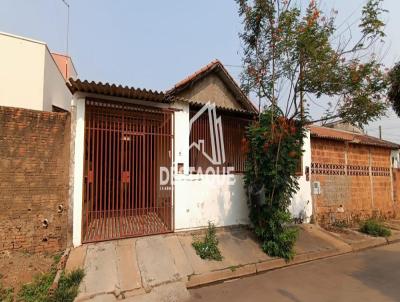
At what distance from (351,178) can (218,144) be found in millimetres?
6447

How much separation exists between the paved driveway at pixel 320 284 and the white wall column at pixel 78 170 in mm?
2507

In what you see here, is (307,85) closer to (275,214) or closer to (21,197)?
(275,214)

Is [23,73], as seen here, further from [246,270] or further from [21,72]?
[246,270]

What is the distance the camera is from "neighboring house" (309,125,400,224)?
9891 millimetres

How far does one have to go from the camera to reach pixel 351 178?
1111 cm

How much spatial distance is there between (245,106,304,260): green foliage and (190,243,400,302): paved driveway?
0.72m

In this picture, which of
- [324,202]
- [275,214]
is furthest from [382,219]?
[275,214]

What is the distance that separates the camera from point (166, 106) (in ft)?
22.5

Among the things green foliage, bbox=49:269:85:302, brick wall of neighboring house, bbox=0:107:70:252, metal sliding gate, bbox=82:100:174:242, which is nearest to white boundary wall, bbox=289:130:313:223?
metal sliding gate, bbox=82:100:174:242

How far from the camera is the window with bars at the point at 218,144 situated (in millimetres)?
7340

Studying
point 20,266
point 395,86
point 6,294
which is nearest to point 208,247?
point 20,266

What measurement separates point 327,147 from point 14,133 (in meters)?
9.49

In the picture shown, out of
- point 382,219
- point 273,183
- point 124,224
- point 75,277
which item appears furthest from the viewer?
point 382,219

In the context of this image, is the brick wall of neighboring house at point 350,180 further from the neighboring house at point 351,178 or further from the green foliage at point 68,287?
the green foliage at point 68,287
